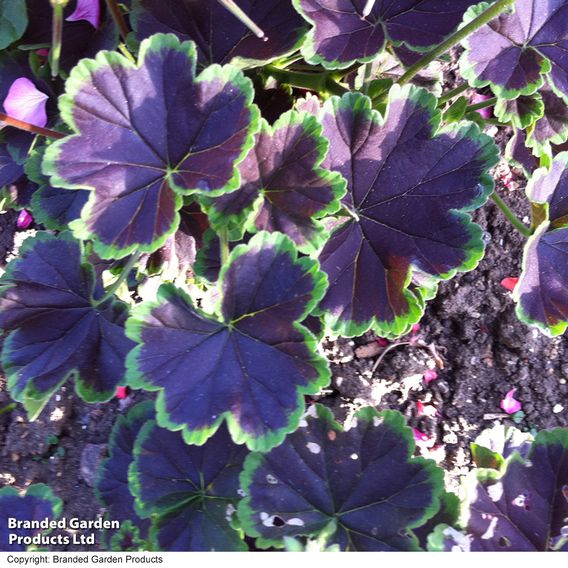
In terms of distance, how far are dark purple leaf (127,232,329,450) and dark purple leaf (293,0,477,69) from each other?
1.28 ft

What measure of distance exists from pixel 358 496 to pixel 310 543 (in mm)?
169

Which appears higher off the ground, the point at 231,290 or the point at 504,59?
the point at 504,59

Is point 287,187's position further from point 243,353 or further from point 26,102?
point 26,102

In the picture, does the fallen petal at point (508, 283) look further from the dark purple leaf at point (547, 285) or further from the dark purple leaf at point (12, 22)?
the dark purple leaf at point (12, 22)

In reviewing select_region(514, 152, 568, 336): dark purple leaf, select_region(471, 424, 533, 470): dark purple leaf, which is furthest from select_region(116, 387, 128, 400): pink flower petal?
select_region(514, 152, 568, 336): dark purple leaf

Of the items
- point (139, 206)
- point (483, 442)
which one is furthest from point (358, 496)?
point (139, 206)

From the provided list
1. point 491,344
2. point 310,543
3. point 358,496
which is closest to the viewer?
point 310,543

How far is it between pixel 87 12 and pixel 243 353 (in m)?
0.79

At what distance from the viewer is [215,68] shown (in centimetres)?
105

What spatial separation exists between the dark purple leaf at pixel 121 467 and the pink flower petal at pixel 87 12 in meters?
0.80

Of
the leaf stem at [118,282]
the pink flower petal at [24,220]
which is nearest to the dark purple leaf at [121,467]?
the leaf stem at [118,282]

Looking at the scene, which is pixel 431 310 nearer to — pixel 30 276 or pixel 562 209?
pixel 562 209

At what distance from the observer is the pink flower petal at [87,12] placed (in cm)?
132

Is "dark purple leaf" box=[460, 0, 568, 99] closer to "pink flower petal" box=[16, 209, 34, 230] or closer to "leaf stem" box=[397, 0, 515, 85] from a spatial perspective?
"leaf stem" box=[397, 0, 515, 85]
